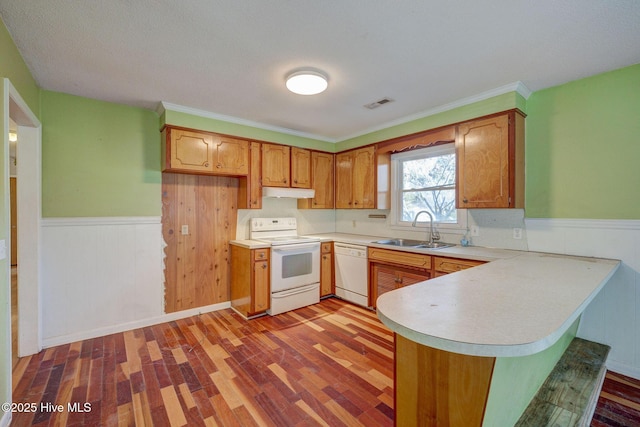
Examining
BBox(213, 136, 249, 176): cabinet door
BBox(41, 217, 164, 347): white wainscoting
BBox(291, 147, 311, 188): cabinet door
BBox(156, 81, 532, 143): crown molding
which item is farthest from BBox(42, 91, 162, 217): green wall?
BBox(291, 147, 311, 188): cabinet door

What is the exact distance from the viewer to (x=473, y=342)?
0.84 meters

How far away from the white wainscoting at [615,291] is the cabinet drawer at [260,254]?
2872 mm

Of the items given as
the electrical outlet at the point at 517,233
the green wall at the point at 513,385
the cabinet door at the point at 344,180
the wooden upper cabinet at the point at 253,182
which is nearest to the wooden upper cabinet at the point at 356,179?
the cabinet door at the point at 344,180

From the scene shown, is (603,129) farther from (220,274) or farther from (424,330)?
(220,274)

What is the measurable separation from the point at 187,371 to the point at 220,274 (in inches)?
58.1

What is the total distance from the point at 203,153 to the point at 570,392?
3.53 m

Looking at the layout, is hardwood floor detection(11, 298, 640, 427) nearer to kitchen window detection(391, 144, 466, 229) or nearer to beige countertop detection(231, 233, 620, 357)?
beige countertop detection(231, 233, 620, 357)

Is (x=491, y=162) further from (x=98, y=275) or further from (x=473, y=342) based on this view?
(x=98, y=275)

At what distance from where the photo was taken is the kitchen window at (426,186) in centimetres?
329

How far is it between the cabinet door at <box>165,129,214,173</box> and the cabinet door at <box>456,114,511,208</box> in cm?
270

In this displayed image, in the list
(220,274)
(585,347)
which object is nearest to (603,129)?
(585,347)

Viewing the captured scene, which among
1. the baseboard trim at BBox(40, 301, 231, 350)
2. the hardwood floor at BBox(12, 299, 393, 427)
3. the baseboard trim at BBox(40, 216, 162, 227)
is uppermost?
the baseboard trim at BBox(40, 216, 162, 227)

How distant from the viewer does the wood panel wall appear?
3256mm

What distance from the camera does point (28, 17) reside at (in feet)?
5.46
